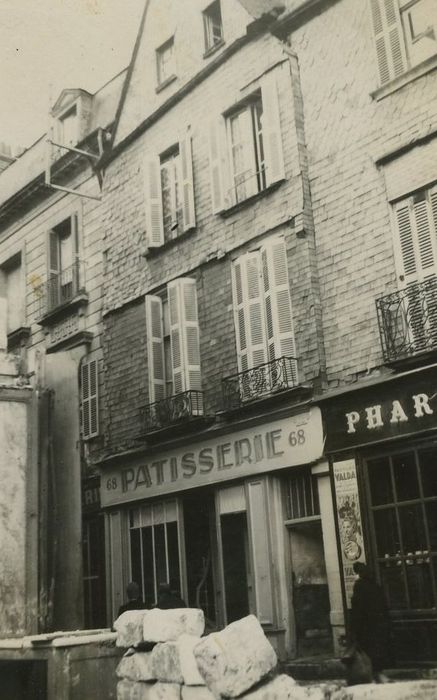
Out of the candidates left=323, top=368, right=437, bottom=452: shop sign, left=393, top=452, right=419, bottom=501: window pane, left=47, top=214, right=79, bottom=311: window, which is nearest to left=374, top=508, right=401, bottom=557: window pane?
left=393, top=452, right=419, bottom=501: window pane

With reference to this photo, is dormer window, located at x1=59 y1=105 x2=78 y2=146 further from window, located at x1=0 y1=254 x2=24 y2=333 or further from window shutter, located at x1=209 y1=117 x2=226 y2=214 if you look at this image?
window shutter, located at x1=209 y1=117 x2=226 y2=214

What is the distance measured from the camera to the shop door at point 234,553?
38.2 feet

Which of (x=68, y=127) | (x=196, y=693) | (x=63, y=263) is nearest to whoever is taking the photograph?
(x=196, y=693)

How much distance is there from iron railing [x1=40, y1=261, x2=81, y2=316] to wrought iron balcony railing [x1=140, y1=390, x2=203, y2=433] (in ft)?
14.8

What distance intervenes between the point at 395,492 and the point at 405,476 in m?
0.25

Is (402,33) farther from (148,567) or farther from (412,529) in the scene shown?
(148,567)

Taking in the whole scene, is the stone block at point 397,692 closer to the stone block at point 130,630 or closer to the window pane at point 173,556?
the stone block at point 130,630

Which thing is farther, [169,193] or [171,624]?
[169,193]

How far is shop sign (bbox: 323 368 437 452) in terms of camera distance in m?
9.53

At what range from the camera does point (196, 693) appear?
4.98 m

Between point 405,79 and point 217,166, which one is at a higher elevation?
point 217,166

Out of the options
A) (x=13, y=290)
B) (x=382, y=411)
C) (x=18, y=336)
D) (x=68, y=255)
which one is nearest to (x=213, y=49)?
(x=68, y=255)

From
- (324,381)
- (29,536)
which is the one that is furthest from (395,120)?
(29,536)

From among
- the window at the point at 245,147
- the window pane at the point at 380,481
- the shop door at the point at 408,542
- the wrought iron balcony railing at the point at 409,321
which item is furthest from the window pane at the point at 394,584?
the window at the point at 245,147
